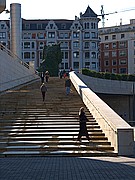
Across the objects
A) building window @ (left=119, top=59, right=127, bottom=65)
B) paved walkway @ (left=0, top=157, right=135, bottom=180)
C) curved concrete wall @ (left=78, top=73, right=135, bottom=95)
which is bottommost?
paved walkway @ (left=0, top=157, right=135, bottom=180)

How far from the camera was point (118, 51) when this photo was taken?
10856cm

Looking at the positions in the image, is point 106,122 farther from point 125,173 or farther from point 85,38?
point 85,38

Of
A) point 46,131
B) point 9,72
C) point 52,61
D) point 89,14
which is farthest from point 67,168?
point 89,14

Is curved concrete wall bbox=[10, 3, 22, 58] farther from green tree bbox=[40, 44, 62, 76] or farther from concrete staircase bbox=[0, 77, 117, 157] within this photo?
concrete staircase bbox=[0, 77, 117, 157]

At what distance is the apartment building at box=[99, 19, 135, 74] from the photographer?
107m

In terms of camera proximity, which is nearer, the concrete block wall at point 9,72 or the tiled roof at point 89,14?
the concrete block wall at point 9,72

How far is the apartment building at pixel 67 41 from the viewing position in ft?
327

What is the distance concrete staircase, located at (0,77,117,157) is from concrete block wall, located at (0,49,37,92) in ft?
24.1

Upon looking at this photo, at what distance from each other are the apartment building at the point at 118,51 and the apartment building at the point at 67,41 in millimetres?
8744

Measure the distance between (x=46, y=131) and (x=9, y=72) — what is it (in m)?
19.4

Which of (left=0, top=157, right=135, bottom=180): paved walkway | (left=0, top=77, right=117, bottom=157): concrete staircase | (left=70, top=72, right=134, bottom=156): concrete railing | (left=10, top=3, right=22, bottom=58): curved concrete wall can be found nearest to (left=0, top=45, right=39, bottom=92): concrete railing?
(left=0, top=77, right=117, bottom=157): concrete staircase

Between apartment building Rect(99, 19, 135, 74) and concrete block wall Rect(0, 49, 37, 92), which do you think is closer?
concrete block wall Rect(0, 49, 37, 92)

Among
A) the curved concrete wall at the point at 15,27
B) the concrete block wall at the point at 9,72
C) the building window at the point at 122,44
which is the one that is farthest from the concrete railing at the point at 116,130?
the building window at the point at 122,44

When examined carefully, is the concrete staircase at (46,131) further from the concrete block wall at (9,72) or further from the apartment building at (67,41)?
the apartment building at (67,41)
